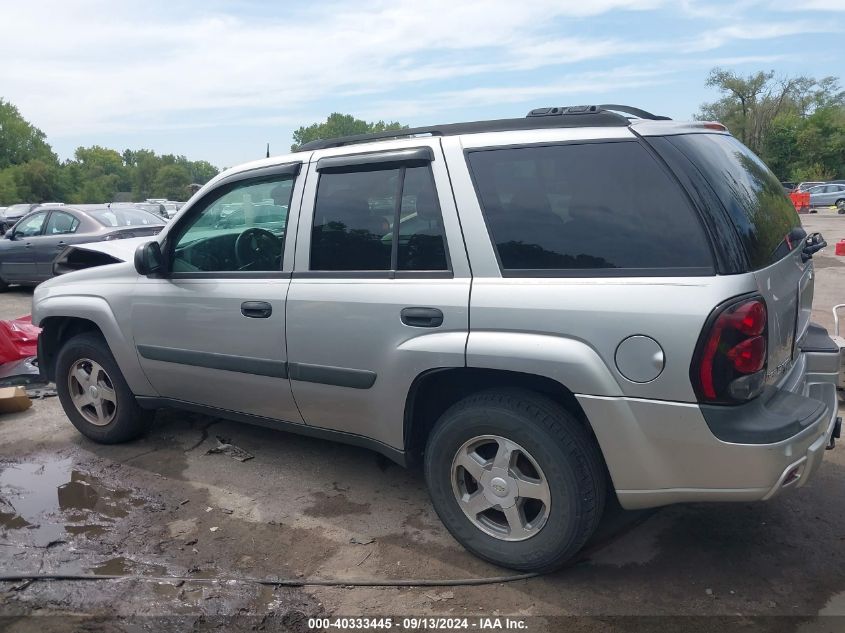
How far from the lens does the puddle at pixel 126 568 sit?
3.21 meters

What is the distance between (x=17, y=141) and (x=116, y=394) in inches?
3791

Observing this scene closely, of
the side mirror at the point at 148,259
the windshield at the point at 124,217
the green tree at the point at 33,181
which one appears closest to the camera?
the side mirror at the point at 148,259

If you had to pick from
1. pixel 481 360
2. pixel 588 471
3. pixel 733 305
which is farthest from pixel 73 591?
pixel 733 305

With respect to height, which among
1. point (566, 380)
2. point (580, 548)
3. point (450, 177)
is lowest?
point (580, 548)

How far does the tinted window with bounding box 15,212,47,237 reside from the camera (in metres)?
11.8

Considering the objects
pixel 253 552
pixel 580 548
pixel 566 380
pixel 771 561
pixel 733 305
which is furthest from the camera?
pixel 253 552

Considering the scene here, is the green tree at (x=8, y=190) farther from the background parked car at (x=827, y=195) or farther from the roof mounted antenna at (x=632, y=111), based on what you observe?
the roof mounted antenna at (x=632, y=111)

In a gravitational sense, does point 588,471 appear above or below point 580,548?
above

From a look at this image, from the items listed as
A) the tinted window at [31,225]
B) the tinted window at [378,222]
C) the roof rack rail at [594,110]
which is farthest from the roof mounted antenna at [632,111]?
the tinted window at [31,225]

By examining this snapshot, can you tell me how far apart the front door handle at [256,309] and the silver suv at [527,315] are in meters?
0.01

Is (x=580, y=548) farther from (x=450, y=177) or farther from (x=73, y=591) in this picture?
(x=73, y=591)

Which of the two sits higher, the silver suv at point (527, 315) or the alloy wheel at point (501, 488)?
the silver suv at point (527, 315)

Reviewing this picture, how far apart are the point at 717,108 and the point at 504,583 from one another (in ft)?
221

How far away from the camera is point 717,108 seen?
203 feet
